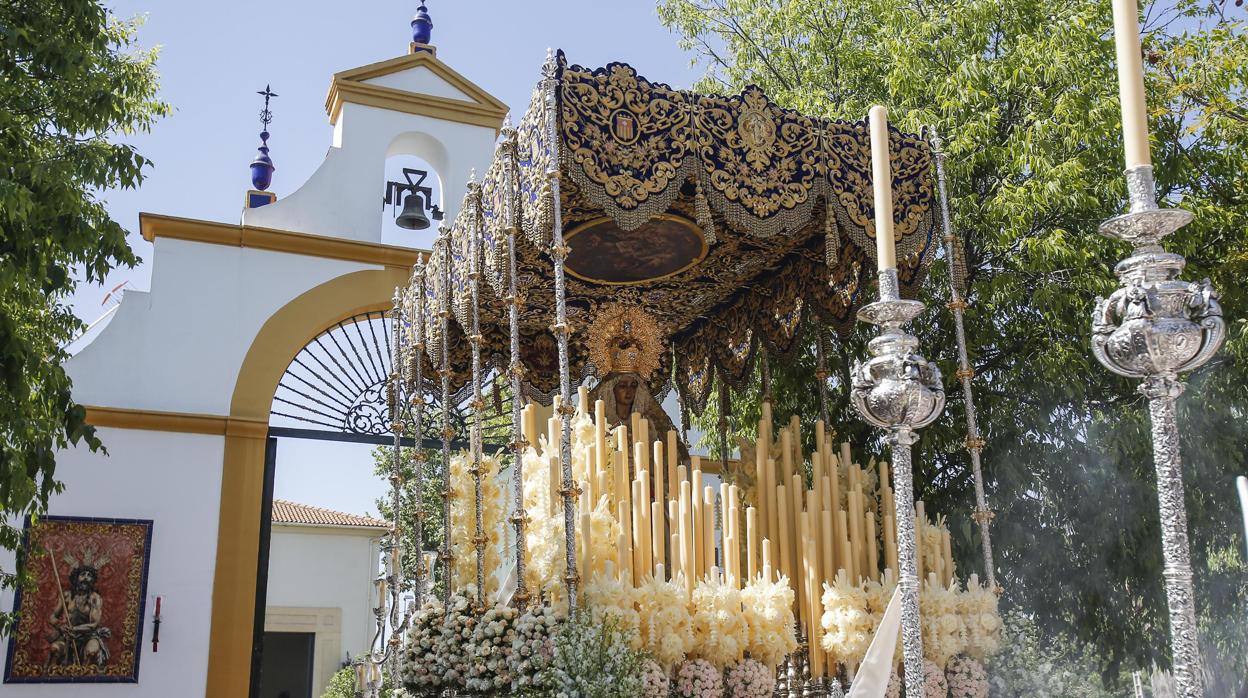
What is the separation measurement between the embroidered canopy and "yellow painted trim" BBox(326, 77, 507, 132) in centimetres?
320

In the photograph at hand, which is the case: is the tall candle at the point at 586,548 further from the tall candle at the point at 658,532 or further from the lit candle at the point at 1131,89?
the lit candle at the point at 1131,89

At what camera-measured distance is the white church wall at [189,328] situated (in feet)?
28.6

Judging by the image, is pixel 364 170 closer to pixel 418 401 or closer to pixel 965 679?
pixel 418 401

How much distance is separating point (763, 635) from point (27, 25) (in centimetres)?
477

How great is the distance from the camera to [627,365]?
7.12m

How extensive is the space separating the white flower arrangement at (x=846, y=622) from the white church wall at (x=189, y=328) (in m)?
5.25

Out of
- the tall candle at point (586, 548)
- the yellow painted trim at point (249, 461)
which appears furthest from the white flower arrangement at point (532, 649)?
the yellow painted trim at point (249, 461)

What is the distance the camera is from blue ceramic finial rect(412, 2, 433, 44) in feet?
35.3

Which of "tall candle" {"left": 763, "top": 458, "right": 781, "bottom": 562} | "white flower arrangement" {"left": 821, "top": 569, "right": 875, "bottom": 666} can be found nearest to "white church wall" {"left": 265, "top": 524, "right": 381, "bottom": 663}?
"tall candle" {"left": 763, "top": 458, "right": 781, "bottom": 562}

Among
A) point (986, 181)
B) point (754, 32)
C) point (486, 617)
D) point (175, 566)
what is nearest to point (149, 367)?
point (175, 566)

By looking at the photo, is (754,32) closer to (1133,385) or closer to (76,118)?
(1133,385)

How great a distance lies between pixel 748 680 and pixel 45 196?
4069 millimetres

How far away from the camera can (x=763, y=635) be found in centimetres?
539

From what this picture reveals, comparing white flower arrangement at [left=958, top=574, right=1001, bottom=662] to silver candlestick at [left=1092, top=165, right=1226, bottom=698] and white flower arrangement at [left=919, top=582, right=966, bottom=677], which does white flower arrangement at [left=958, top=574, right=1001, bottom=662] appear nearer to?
white flower arrangement at [left=919, top=582, right=966, bottom=677]
